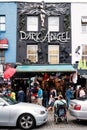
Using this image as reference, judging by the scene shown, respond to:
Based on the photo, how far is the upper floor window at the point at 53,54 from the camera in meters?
26.4

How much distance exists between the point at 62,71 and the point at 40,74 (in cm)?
203

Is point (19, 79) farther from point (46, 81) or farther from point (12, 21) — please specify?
point (12, 21)

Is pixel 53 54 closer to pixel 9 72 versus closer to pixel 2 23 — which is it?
pixel 2 23

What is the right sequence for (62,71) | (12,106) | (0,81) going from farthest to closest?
(0,81)
(62,71)
(12,106)

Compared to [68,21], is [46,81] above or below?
below

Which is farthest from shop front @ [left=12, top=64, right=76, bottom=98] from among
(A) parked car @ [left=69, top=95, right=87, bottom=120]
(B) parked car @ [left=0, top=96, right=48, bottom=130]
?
(B) parked car @ [left=0, top=96, right=48, bottom=130]

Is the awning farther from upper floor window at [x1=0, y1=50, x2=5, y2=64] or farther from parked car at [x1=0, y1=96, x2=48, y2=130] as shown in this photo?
parked car at [x1=0, y1=96, x2=48, y2=130]

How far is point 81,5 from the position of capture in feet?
88.2

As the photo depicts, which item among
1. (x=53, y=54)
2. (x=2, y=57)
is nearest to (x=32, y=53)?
(x=53, y=54)

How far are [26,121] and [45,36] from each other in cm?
1259

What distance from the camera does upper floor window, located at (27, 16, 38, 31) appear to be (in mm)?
26766

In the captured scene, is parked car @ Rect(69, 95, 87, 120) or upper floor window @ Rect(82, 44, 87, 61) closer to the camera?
parked car @ Rect(69, 95, 87, 120)

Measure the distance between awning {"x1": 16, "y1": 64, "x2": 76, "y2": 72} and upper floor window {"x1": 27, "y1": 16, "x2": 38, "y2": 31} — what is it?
136 inches

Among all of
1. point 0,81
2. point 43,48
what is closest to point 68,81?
point 43,48
